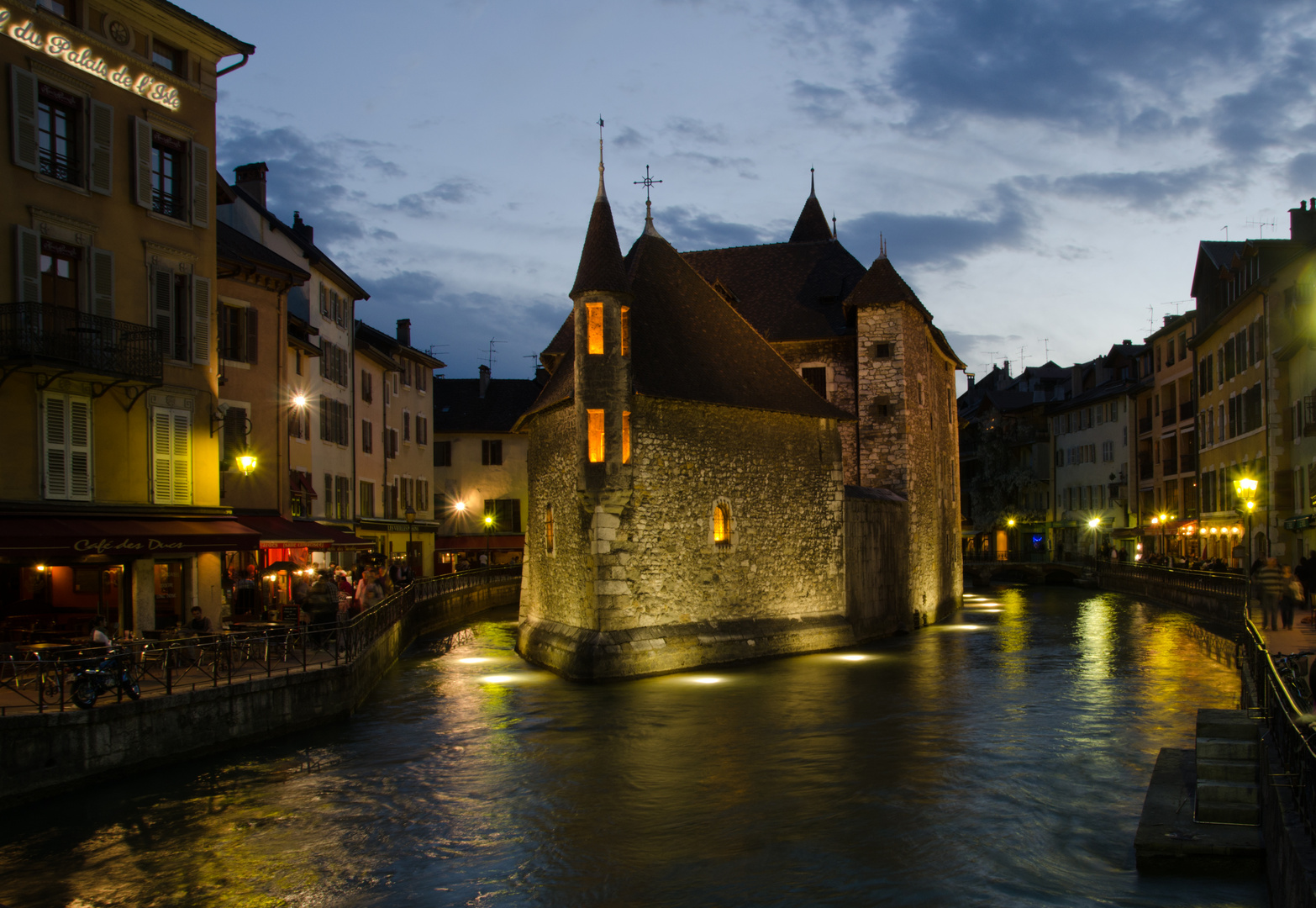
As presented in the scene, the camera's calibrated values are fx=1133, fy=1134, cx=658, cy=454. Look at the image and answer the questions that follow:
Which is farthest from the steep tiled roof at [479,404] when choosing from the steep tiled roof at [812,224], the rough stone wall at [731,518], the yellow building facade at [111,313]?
the yellow building facade at [111,313]

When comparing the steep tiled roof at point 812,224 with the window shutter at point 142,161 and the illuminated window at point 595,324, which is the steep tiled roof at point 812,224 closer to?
the illuminated window at point 595,324

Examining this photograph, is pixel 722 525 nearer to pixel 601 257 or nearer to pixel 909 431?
pixel 601 257

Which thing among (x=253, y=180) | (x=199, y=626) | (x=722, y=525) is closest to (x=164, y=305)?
(x=199, y=626)

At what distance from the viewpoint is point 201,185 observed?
1820cm

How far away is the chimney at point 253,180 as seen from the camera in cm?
3077

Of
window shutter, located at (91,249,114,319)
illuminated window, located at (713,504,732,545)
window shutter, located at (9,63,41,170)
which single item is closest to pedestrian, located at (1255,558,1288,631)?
illuminated window, located at (713,504,732,545)

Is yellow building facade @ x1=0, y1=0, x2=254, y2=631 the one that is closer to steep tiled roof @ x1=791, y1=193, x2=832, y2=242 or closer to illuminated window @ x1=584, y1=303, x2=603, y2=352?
illuminated window @ x1=584, y1=303, x2=603, y2=352

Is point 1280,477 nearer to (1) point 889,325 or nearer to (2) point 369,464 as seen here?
(1) point 889,325

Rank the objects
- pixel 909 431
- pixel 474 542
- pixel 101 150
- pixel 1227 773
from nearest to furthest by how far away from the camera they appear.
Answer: pixel 1227 773 → pixel 101 150 → pixel 909 431 → pixel 474 542

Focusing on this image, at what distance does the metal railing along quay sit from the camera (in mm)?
12211

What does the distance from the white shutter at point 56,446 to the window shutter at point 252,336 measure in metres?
7.24

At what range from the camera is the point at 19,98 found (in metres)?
15.3

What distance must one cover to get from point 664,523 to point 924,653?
7301 millimetres

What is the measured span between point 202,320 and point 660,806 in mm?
10997
